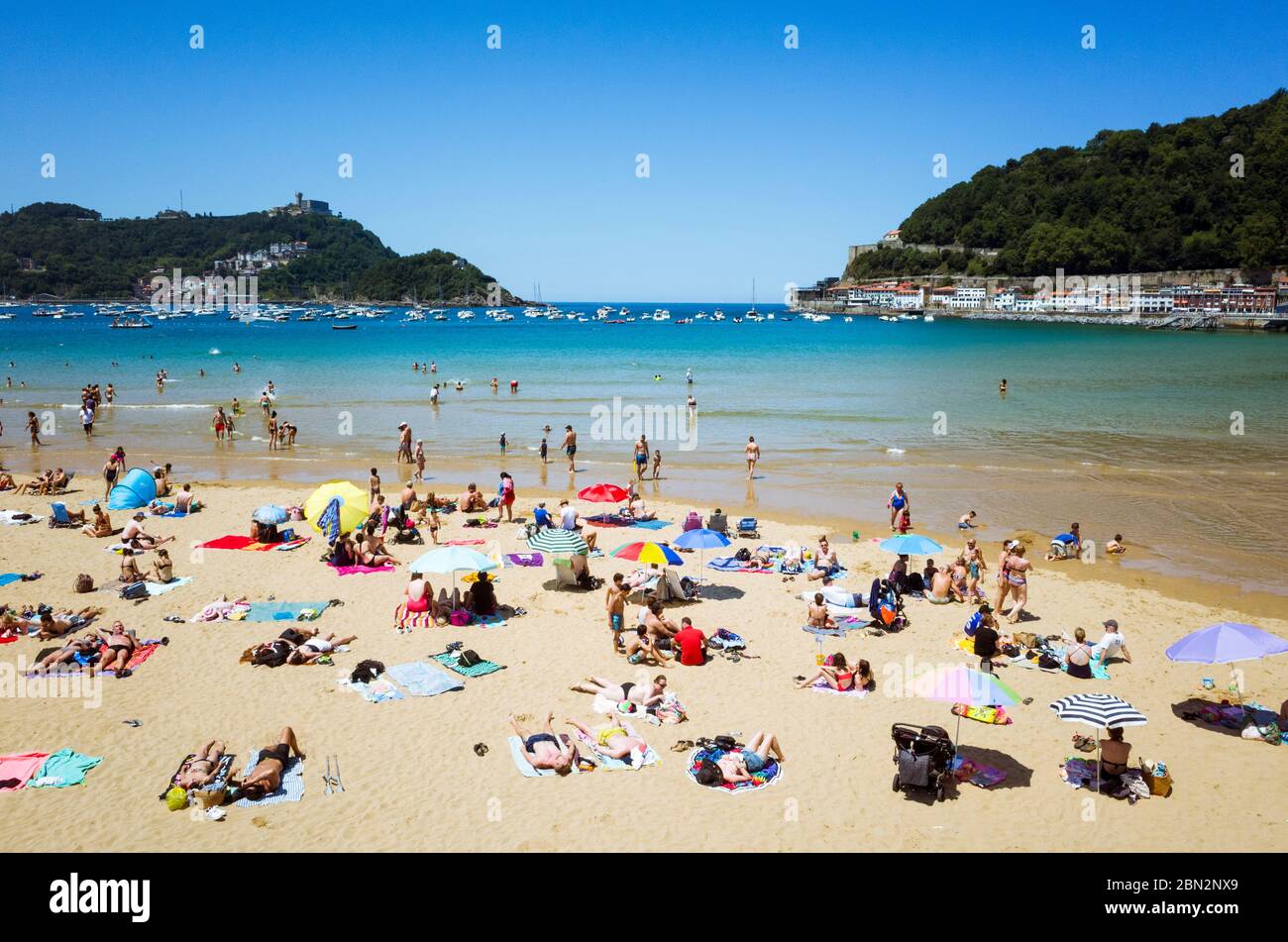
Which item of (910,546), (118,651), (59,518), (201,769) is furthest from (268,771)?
(59,518)

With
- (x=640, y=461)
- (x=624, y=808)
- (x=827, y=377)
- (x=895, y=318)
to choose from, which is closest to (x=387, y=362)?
(x=827, y=377)

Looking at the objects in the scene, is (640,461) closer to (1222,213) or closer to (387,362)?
(387,362)

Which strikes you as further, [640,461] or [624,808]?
[640,461]

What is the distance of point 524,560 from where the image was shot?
16078mm

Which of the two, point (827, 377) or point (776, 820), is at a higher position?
point (827, 377)

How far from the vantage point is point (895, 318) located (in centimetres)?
16662

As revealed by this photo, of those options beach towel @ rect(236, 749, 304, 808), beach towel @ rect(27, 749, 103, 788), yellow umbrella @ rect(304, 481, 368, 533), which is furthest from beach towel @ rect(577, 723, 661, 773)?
yellow umbrella @ rect(304, 481, 368, 533)

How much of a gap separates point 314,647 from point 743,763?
21.2 ft

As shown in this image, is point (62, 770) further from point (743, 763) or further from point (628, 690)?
point (743, 763)

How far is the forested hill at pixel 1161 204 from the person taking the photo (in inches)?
5684

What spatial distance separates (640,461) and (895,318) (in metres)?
155

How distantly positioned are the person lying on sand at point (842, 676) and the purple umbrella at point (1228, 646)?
143 inches

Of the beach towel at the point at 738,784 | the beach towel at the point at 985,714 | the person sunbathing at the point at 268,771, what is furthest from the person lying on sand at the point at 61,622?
the beach towel at the point at 985,714
